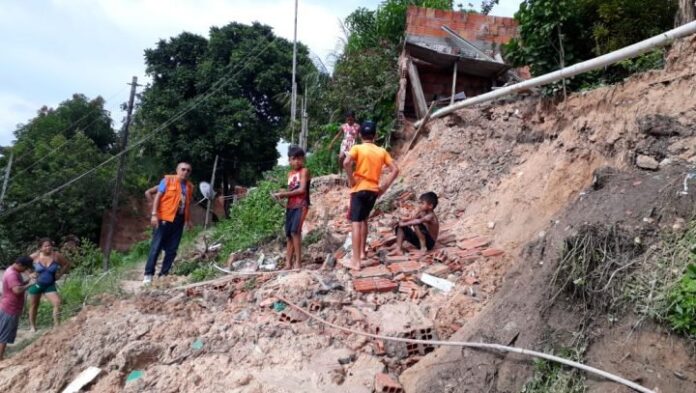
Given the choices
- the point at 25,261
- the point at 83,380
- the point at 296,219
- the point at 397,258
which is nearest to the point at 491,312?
the point at 397,258

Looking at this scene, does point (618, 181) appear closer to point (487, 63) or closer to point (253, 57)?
point (487, 63)

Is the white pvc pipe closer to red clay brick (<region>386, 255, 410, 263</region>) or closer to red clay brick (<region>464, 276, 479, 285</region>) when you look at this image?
red clay brick (<region>464, 276, 479, 285</region>)

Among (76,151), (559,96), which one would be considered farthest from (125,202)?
(559,96)

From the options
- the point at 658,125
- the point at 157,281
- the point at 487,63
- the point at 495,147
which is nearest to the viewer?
the point at 658,125

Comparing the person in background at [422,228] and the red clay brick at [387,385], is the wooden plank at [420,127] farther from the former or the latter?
the red clay brick at [387,385]

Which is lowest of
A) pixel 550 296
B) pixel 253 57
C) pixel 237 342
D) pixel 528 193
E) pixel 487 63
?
pixel 237 342

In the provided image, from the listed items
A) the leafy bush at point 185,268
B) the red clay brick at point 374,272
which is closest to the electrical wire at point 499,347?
the red clay brick at point 374,272

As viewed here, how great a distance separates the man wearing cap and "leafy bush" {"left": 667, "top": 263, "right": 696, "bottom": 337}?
6.87m

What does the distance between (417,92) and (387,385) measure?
22.5 feet

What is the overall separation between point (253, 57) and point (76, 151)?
24.8ft

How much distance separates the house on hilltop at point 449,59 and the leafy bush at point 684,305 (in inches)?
253

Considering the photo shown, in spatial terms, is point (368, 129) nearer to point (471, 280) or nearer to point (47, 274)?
point (471, 280)

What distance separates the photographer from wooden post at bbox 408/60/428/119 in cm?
957

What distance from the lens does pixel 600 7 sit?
22.8 ft
